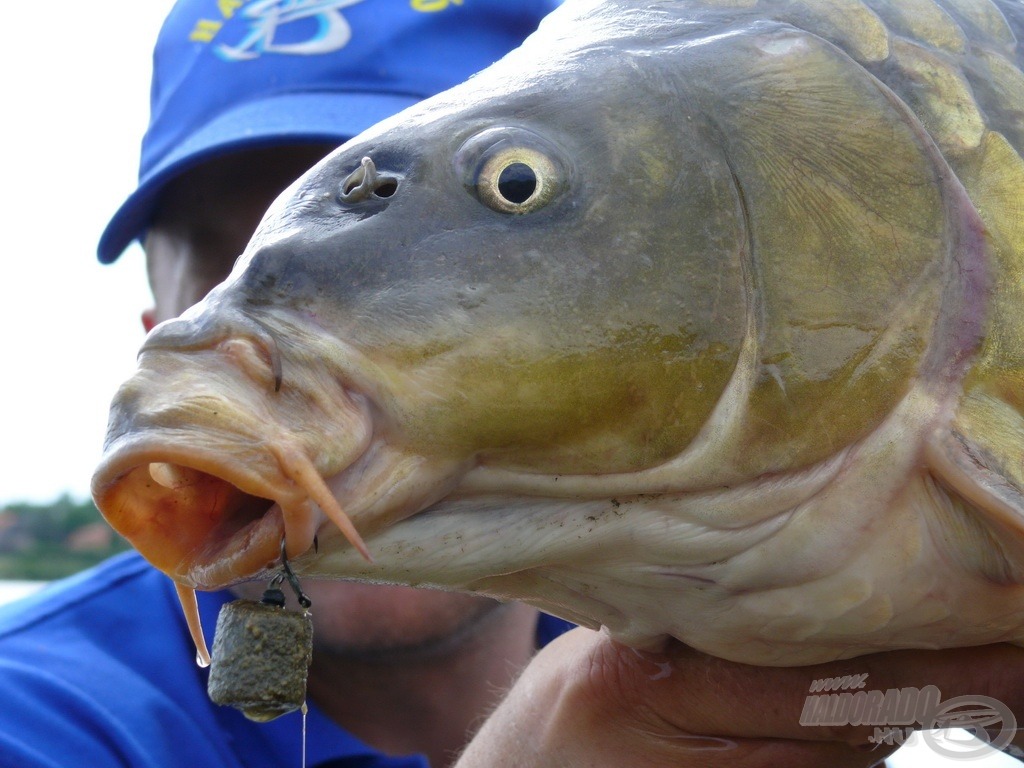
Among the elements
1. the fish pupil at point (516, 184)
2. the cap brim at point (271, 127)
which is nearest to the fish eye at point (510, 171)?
the fish pupil at point (516, 184)

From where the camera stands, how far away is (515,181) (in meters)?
0.90

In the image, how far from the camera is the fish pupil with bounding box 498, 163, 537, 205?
0.90 meters

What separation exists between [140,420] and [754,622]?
0.58 metres

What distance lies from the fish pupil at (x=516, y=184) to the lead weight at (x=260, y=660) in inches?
15.0

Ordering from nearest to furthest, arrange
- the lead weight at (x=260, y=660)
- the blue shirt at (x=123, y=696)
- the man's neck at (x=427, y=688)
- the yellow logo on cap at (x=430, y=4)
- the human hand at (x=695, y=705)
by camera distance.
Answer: the lead weight at (x=260, y=660)
the human hand at (x=695, y=705)
the blue shirt at (x=123, y=696)
the man's neck at (x=427, y=688)
the yellow logo on cap at (x=430, y=4)

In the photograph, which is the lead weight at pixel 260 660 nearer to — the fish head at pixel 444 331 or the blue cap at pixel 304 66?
the fish head at pixel 444 331

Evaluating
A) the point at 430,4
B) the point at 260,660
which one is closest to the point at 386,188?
the point at 260,660

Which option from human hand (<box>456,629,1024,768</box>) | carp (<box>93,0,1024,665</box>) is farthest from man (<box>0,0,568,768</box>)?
carp (<box>93,0,1024,665</box>)

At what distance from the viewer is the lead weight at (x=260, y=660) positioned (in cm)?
87

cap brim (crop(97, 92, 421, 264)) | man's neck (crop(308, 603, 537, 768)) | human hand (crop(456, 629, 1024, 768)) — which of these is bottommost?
man's neck (crop(308, 603, 537, 768))

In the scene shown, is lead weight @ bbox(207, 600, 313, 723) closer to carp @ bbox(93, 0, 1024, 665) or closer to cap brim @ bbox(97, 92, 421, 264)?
carp @ bbox(93, 0, 1024, 665)

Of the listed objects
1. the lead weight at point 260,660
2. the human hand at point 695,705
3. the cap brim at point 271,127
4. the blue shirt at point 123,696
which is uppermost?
the lead weight at point 260,660

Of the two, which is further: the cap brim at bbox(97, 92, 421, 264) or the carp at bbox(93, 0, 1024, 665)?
the cap brim at bbox(97, 92, 421, 264)

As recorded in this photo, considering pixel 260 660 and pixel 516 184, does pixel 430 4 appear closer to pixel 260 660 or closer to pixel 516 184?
pixel 516 184
